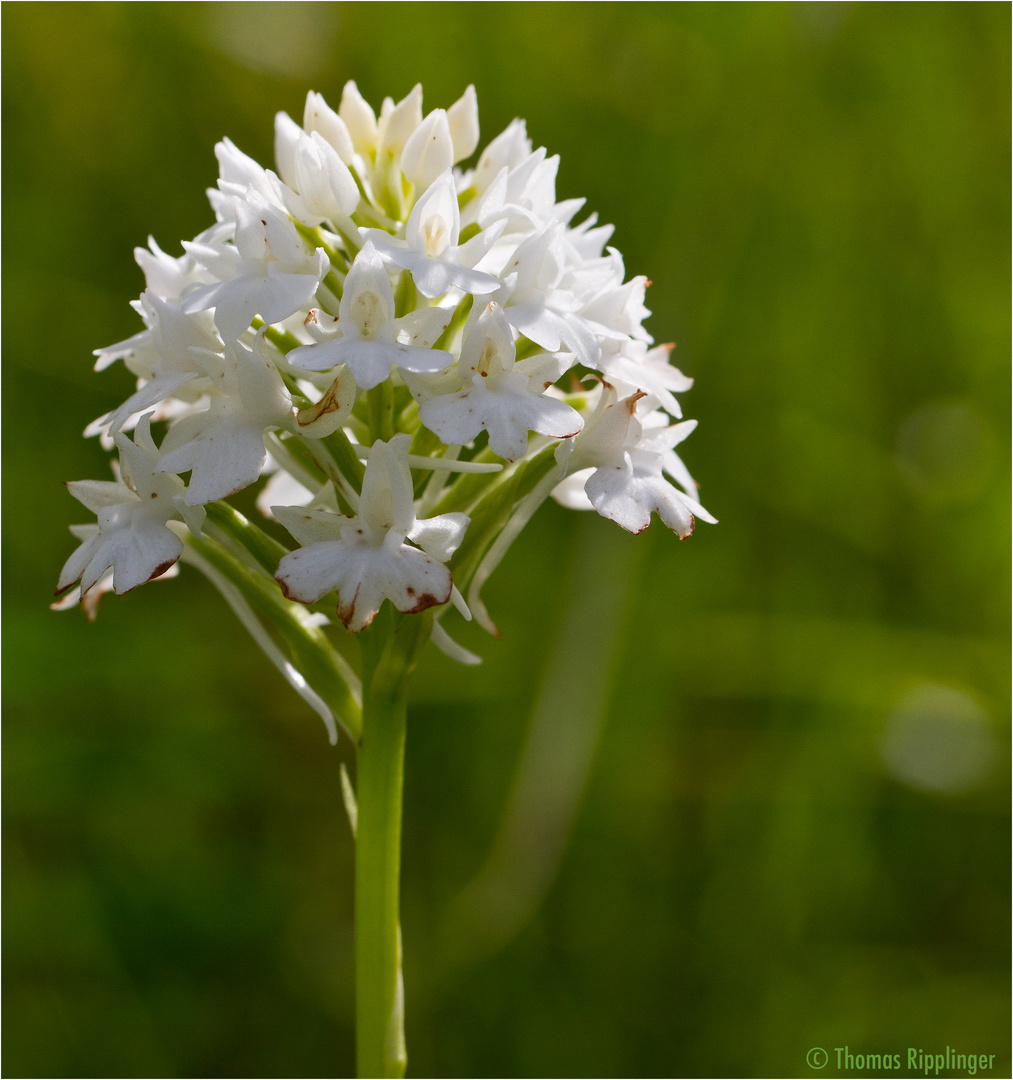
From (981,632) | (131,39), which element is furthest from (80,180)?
(981,632)

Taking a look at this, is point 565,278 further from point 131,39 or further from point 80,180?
point 131,39

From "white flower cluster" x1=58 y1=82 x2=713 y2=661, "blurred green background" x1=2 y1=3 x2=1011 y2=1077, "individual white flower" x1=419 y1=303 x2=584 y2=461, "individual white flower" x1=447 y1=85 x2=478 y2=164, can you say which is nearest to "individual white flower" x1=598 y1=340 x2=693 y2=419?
"white flower cluster" x1=58 y1=82 x2=713 y2=661

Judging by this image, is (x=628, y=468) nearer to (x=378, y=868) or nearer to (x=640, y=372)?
(x=640, y=372)

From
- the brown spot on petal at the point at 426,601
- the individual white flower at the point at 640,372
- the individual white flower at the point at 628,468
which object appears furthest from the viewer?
the individual white flower at the point at 640,372

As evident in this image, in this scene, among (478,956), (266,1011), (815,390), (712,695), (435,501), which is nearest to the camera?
(435,501)

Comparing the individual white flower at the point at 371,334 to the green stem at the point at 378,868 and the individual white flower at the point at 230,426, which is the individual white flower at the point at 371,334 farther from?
the green stem at the point at 378,868

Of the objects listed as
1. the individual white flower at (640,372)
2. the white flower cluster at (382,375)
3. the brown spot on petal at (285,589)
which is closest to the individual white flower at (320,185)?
the white flower cluster at (382,375)

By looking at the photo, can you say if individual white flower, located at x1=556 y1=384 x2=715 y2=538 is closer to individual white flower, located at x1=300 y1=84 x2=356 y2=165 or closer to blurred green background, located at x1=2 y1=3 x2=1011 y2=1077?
individual white flower, located at x1=300 y1=84 x2=356 y2=165

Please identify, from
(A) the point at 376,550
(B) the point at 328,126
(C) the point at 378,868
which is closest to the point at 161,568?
(A) the point at 376,550
